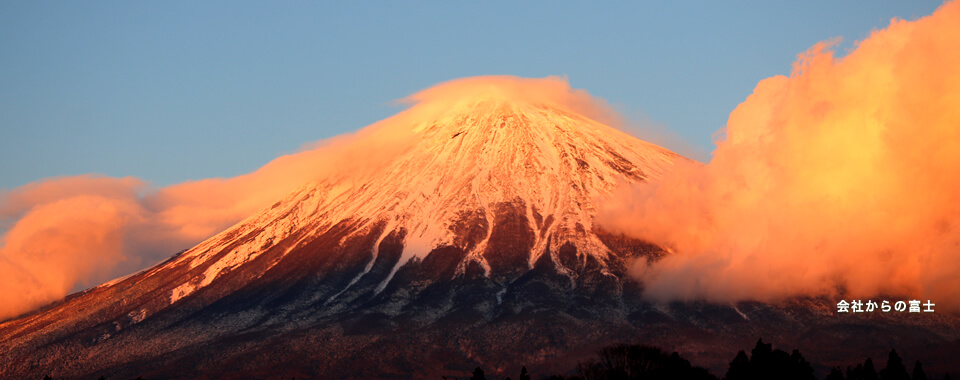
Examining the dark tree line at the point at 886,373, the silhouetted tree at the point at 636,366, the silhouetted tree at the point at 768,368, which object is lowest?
the silhouetted tree at the point at 636,366

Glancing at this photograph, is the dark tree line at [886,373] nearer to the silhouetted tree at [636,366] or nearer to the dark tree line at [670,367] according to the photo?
the dark tree line at [670,367]

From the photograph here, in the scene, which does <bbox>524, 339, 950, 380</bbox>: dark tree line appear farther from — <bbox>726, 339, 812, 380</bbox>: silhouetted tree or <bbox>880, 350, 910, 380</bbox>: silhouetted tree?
<bbox>880, 350, 910, 380</bbox>: silhouetted tree

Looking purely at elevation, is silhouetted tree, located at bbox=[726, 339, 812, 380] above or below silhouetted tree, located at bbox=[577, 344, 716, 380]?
above

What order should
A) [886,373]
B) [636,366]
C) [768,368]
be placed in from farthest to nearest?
[886,373], [768,368], [636,366]

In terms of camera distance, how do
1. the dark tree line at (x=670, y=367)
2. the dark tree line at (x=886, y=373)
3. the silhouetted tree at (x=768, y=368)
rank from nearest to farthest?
1. the dark tree line at (x=670, y=367)
2. the silhouetted tree at (x=768, y=368)
3. the dark tree line at (x=886, y=373)

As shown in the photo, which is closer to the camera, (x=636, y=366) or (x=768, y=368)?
(x=636, y=366)

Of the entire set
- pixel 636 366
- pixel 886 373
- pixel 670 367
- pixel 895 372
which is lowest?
pixel 636 366

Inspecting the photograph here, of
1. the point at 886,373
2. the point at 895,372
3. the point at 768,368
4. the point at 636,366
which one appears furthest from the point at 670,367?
the point at 886,373

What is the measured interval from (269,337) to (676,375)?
3854 inches

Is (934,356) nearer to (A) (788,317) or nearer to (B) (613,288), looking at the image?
(A) (788,317)

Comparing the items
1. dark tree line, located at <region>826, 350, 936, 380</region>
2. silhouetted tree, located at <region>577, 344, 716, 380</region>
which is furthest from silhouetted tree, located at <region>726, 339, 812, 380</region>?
silhouetted tree, located at <region>577, 344, 716, 380</region>

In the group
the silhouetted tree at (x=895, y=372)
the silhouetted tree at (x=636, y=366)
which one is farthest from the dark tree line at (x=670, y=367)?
A: the silhouetted tree at (x=895, y=372)

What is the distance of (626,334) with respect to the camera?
6535 inches

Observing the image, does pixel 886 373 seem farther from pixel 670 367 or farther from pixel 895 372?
pixel 670 367
